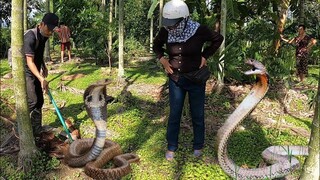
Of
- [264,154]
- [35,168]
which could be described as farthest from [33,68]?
[264,154]

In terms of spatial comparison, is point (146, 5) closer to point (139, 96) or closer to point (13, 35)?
point (139, 96)

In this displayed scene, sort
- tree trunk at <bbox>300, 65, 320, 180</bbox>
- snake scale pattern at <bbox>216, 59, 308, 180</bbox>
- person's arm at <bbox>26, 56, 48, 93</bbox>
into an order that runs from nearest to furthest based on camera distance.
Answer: tree trunk at <bbox>300, 65, 320, 180</bbox> < snake scale pattern at <bbox>216, 59, 308, 180</bbox> < person's arm at <bbox>26, 56, 48, 93</bbox>

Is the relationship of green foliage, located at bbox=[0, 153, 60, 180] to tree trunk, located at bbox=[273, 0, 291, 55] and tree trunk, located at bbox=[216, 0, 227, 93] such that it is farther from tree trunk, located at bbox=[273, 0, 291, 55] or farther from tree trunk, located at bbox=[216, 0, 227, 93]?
tree trunk, located at bbox=[273, 0, 291, 55]

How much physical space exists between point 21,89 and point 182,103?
1.88m

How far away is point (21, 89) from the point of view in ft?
13.1

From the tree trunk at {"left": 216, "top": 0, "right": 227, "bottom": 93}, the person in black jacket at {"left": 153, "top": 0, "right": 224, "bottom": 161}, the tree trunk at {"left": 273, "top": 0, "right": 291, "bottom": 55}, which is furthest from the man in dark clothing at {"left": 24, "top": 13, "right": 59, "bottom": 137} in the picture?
the tree trunk at {"left": 273, "top": 0, "right": 291, "bottom": 55}

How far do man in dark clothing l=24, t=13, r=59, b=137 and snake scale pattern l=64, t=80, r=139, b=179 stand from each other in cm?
79

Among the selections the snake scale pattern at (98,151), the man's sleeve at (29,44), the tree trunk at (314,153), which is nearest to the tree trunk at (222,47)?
the snake scale pattern at (98,151)

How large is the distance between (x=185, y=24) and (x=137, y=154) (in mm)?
1862

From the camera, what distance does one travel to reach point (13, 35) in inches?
151

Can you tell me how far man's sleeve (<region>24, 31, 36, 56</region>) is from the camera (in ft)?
14.1

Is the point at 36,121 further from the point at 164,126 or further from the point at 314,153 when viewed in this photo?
the point at 314,153

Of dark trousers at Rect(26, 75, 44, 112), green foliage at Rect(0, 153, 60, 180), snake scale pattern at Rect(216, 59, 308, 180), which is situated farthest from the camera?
dark trousers at Rect(26, 75, 44, 112)

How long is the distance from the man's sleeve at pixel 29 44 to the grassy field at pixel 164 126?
3.39ft
